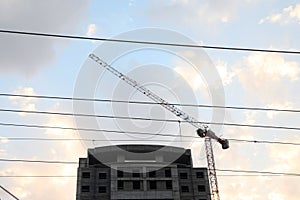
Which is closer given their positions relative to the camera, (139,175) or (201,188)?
(139,175)

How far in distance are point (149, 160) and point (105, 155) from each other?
1355 cm

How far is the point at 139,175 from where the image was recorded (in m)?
105

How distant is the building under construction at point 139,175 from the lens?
338 ft

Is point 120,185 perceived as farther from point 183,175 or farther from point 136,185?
point 183,175

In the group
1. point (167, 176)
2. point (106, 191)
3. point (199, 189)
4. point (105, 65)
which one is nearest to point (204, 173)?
point (199, 189)

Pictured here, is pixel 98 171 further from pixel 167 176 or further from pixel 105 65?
pixel 105 65

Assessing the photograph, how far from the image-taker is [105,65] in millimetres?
100000

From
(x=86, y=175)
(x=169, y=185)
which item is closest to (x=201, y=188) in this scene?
(x=169, y=185)

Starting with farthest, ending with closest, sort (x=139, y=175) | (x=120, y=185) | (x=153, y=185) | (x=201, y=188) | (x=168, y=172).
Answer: (x=201, y=188), (x=168, y=172), (x=139, y=175), (x=153, y=185), (x=120, y=185)

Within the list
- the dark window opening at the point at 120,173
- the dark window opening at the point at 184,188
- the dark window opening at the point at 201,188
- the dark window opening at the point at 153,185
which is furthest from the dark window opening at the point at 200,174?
the dark window opening at the point at 120,173

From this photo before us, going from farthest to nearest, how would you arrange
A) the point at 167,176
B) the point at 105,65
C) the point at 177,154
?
the point at 177,154 < the point at 167,176 < the point at 105,65

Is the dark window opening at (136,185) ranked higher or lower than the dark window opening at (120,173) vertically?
lower

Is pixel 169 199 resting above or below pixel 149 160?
below

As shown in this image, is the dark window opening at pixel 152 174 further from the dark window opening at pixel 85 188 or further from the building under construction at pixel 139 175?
the dark window opening at pixel 85 188
